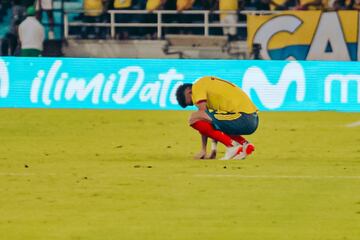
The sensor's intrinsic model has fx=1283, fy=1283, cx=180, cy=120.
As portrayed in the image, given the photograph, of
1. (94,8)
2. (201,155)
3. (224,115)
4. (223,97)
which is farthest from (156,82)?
(223,97)

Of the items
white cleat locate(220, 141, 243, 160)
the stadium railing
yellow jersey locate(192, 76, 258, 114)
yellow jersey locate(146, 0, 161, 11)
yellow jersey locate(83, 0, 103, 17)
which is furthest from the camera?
yellow jersey locate(83, 0, 103, 17)

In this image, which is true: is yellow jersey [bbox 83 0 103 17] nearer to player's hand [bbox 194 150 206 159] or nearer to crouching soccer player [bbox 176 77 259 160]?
player's hand [bbox 194 150 206 159]

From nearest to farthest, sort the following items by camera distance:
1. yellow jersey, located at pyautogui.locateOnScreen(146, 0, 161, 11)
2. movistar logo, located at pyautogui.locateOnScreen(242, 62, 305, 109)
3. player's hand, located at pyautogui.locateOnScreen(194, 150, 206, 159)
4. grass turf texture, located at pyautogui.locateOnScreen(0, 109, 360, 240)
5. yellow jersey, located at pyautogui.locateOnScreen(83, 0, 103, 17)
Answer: grass turf texture, located at pyautogui.locateOnScreen(0, 109, 360, 240)
player's hand, located at pyautogui.locateOnScreen(194, 150, 206, 159)
movistar logo, located at pyautogui.locateOnScreen(242, 62, 305, 109)
yellow jersey, located at pyautogui.locateOnScreen(146, 0, 161, 11)
yellow jersey, located at pyautogui.locateOnScreen(83, 0, 103, 17)

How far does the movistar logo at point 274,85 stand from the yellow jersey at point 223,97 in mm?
9134

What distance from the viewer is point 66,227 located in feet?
37.9

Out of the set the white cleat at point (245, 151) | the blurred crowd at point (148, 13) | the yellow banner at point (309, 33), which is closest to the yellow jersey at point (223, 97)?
the white cleat at point (245, 151)

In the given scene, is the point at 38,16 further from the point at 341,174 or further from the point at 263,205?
the point at 263,205

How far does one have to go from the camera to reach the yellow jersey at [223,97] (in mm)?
17000

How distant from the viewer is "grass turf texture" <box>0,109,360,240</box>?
11547 millimetres

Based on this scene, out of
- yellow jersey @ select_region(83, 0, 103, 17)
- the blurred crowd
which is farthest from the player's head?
yellow jersey @ select_region(83, 0, 103, 17)

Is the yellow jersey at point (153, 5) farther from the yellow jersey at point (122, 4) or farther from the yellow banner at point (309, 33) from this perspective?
the yellow banner at point (309, 33)

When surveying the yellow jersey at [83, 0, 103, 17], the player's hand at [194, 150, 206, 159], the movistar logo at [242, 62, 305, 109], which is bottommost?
the movistar logo at [242, 62, 305, 109]

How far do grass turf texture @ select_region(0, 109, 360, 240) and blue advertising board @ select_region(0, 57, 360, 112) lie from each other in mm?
2729

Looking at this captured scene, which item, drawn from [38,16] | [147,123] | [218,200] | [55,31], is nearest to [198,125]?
[218,200]
